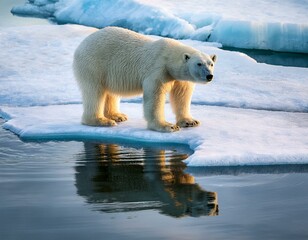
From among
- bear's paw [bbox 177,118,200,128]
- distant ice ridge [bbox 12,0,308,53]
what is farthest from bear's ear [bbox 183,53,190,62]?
distant ice ridge [bbox 12,0,308,53]

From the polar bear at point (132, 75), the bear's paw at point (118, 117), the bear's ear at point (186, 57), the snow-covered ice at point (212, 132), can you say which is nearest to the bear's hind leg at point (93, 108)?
the polar bear at point (132, 75)

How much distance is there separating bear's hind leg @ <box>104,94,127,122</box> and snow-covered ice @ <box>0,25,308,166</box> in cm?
12

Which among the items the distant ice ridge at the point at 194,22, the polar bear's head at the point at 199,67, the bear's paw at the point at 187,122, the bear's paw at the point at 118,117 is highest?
the polar bear's head at the point at 199,67

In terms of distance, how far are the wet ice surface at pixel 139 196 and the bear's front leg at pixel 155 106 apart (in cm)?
51

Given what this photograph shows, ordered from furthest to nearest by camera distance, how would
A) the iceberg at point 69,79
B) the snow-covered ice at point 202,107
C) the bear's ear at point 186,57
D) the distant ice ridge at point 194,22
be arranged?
the distant ice ridge at point 194,22 → the iceberg at point 69,79 → the bear's ear at point 186,57 → the snow-covered ice at point 202,107

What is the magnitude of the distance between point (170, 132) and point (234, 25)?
9.62m

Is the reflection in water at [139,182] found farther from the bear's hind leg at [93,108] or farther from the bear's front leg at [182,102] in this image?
the bear's front leg at [182,102]

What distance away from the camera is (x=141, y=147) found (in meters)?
6.44

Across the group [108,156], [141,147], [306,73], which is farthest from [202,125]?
[306,73]

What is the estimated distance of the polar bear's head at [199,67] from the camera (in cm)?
649

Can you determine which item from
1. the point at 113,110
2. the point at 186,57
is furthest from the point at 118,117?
the point at 186,57

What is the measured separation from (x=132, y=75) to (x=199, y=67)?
86 centimetres

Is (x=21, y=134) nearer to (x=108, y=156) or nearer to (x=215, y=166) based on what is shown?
(x=108, y=156)

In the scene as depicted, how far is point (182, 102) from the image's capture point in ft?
23.1
